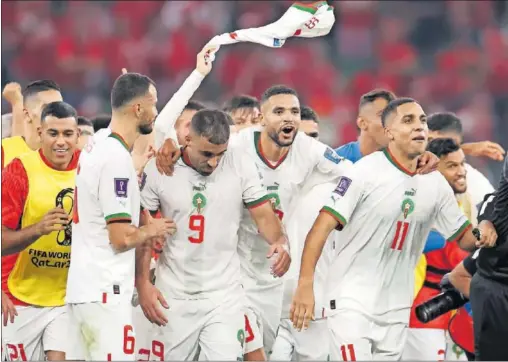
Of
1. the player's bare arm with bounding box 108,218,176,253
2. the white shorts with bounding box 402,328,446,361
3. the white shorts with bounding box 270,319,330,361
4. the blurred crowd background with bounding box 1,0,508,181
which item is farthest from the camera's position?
the blurred crowd background with bounding box 1,0,508,181

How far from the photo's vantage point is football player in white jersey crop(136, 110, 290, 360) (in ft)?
21.2

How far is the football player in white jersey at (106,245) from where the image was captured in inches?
225

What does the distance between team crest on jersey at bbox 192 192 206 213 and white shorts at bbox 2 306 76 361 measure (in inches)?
40.4

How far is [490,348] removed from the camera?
6.07 m

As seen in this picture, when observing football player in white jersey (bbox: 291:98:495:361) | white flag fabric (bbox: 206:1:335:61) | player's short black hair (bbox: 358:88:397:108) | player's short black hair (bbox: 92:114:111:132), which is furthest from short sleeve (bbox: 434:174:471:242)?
player's short black hair (bbox: 92:114:111:132)

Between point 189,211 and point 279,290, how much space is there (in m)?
0.99

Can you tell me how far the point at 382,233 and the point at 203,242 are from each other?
1035 millimetres

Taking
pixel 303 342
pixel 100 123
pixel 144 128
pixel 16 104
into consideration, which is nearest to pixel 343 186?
pixel 144 128

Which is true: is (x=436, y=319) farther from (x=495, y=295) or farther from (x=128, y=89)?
(x=128, y=89)

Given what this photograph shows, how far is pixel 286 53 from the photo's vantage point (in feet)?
50.0

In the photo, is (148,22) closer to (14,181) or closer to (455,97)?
(455,97)

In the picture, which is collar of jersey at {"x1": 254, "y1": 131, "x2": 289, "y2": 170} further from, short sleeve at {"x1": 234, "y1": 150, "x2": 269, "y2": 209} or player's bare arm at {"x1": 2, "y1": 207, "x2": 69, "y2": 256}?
player's bare arm at {"x1": 2, "y1": 207, "x2": 69, "y2": 256}

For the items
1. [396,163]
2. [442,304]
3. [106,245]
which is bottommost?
[442,304]

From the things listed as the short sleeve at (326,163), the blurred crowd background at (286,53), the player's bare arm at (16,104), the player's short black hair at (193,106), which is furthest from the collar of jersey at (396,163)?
the blurred crowd background at (286,53)
